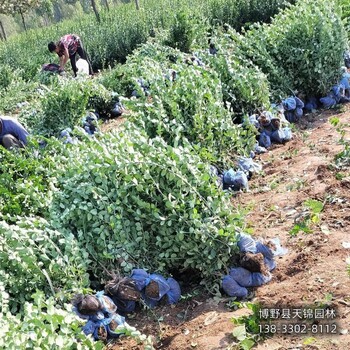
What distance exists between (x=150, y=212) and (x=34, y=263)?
30.1 inches

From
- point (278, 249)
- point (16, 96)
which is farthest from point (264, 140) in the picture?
point (16, 96)

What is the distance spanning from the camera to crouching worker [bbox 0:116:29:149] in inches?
225

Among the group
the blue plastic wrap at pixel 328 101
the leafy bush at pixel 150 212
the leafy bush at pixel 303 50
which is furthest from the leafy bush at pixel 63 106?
the leafy bush at pixel 150 212

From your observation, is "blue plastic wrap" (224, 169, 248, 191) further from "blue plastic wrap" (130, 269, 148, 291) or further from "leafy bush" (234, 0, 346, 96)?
"leafy bush" (234, 0, 346, 96)

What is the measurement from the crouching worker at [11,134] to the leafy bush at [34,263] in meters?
2.65

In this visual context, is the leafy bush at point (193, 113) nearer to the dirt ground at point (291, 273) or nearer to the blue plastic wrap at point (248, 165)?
the blue plastic wrap at point (248, 165)

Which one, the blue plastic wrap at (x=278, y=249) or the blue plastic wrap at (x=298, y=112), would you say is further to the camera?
the blue plastic wrap at (x=298, y=112)

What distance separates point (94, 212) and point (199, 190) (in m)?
0.68

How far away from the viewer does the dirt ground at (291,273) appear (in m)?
2.80

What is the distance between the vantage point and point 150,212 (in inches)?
133

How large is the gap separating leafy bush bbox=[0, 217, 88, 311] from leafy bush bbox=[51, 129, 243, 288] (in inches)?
7.5

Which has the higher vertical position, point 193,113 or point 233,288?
point 193,113

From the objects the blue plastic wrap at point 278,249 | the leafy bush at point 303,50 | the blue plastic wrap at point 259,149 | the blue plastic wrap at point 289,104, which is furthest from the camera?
the leafy bush at point 303,50

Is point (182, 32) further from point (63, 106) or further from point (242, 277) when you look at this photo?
point (242, 277)
